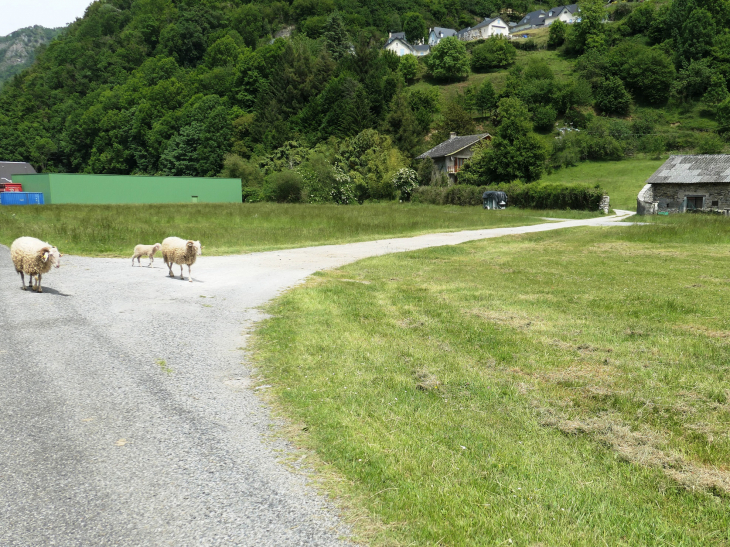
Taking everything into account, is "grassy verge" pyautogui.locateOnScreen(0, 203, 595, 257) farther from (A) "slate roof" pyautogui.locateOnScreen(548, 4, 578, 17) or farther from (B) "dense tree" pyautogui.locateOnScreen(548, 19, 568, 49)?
(A) "slate roof" pyautogui.locateOnScreen(548, 4, 578, 17)

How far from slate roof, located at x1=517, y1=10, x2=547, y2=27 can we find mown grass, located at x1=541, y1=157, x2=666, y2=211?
13171 centimetres

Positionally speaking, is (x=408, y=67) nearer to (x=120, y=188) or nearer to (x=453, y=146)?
(x=453, y=146)

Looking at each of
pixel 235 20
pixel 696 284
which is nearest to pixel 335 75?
pixel 235 20

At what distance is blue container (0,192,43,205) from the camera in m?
58.2

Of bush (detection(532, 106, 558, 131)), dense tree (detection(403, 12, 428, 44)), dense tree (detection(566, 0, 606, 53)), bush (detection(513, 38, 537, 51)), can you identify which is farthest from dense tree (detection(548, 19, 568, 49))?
bush (detection(532, 106, 558, 131))

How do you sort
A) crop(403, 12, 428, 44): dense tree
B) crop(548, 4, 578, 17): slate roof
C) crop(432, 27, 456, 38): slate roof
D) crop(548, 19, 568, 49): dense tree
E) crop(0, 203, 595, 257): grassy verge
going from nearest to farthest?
crop(0, 203, 595, 257): grassy verge → crop(548, 19, 568, 49): dense tree → crop(548, 4, 578, 17): slate roof → crop(432, 27, 456, 38): slate roof → crop(403, 12, 428, 44): dense tree

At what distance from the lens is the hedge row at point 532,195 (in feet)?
165

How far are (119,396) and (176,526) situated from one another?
2743 mm

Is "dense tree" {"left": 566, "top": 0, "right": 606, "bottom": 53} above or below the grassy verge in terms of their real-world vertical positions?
above

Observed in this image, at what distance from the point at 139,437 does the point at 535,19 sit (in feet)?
701

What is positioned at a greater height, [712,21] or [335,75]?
[712,21]

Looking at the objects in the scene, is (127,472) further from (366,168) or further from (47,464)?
(366,168)

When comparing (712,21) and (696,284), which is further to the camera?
(712,21)

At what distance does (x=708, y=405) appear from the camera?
19.0 feet
